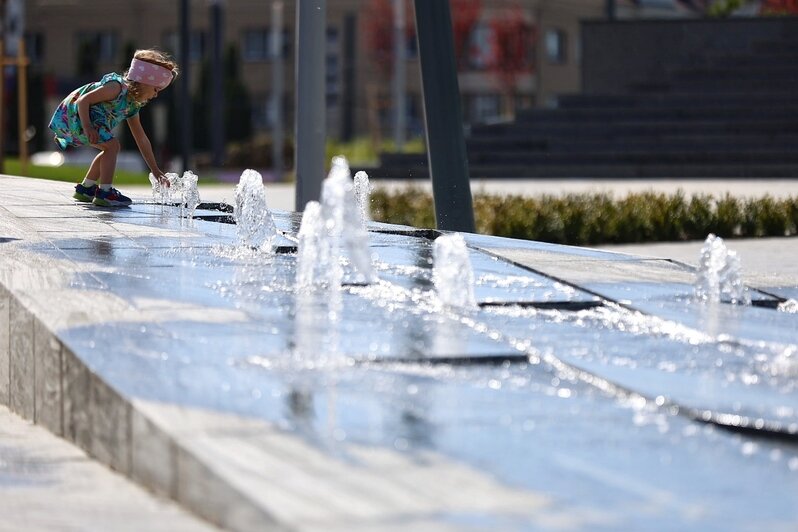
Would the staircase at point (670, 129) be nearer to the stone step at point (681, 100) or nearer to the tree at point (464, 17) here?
the stone step at point (681, 100)

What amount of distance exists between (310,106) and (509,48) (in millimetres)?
49463

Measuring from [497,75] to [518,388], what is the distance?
56.5m

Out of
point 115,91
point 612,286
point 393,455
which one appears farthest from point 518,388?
point 115,91

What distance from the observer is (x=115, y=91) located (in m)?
10.0

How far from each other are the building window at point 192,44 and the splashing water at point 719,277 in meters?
57.2

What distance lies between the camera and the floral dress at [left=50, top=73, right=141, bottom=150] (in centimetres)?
1011

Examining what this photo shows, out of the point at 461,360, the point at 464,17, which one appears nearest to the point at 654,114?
the point at 461,360

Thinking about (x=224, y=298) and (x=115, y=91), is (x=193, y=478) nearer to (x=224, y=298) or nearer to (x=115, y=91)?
(x=224, y=298)

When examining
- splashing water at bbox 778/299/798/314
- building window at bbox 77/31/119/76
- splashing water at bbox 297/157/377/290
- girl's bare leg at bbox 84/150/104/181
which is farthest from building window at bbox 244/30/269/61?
splashing water at bbox 778/299/798/314

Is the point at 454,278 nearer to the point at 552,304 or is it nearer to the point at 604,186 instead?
the point at 552,304

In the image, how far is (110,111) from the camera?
400 inches

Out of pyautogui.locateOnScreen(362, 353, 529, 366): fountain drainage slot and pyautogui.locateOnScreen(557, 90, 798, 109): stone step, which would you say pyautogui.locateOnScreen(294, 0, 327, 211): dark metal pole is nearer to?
pyautogui.locateOnScreen(362, 353, 529, 366): fountain drainage slot

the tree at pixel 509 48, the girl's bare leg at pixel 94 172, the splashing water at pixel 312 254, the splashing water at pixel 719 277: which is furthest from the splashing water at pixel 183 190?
the tree at pixel 509 48

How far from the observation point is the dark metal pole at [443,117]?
10.6m
